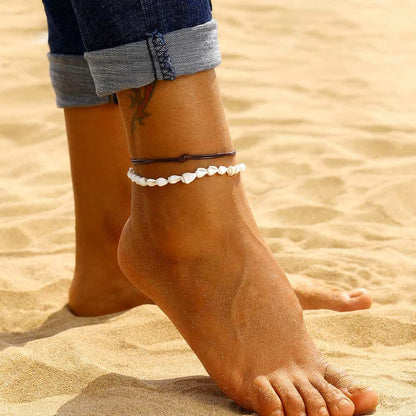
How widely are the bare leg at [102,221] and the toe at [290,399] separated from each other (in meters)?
0.56

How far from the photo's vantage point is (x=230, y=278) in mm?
1414

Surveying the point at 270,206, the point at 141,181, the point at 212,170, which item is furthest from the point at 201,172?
the point at 270,206

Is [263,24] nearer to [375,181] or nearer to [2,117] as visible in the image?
[2,117]

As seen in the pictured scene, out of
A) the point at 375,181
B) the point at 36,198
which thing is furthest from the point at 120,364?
the point at 375,181

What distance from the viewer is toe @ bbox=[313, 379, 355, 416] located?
1.28m

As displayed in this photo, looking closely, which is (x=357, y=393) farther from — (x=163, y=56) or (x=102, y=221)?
(x=102, y=221)

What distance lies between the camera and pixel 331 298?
1896mm

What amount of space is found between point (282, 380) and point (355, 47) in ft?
14.0

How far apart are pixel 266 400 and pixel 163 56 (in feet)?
2.10

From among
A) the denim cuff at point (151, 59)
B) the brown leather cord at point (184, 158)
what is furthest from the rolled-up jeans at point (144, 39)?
the brown leather cord at point (184, 158)

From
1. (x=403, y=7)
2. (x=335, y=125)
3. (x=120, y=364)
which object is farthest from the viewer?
(x=403, y=7)

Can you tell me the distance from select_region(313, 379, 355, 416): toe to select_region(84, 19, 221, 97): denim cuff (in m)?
0.63

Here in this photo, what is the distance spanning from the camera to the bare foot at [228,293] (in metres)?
1.37

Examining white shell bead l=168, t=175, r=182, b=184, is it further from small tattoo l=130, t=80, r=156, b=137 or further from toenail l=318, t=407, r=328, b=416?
toenail l=318, t=407, r=328, b=416
